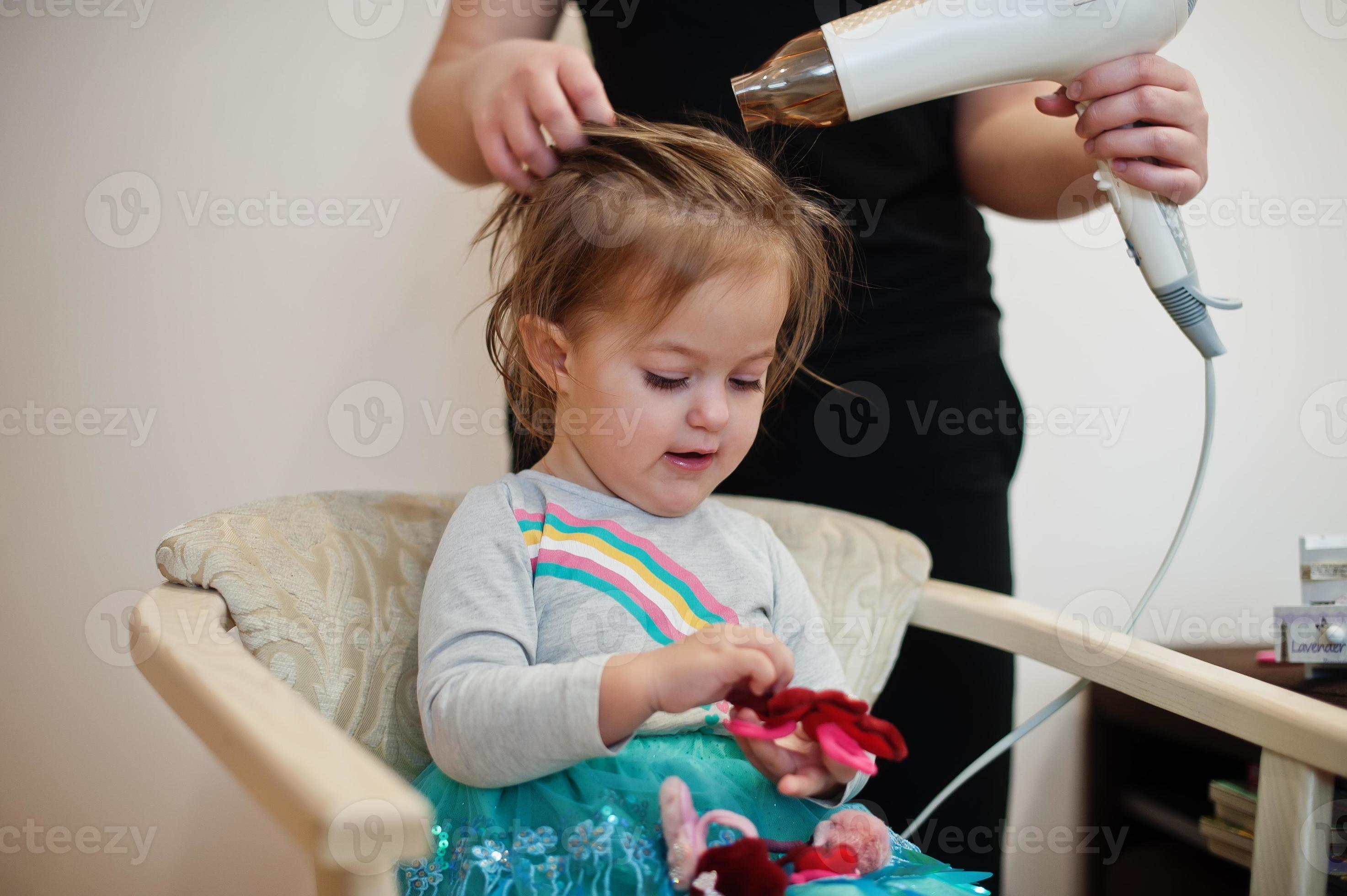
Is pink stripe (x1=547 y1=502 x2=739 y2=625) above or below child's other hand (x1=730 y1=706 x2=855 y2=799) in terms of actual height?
above

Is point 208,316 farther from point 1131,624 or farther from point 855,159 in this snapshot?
point 1131,624

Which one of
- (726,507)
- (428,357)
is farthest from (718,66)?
(428,357)

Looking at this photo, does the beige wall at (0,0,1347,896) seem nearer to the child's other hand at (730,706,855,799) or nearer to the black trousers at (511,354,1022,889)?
the black trousers at (511,354,1022,889)

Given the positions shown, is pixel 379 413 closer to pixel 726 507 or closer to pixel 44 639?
pixel 44 639

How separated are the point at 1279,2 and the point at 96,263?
1761 millimetres

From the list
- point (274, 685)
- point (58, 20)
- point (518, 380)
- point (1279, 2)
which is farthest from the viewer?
point (1279, 2)

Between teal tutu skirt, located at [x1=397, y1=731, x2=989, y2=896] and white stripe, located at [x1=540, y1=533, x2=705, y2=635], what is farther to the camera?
white stripe, located at [x1=540, y1=533, x2=705, y2=635]

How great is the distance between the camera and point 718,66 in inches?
37.4

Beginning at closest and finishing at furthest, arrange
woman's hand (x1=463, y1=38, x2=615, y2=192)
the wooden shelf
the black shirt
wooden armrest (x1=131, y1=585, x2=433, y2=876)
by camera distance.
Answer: wooden armrest (x1=131, y1=585, x2=433, y2=876), woman's hand (x1=463, y1=38, x2=615, y2=192), the black shirt, the wooden shelf

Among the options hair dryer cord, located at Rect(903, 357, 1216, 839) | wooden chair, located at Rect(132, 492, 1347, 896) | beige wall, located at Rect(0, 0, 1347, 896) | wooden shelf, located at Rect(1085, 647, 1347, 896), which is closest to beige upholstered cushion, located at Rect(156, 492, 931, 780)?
wooden chair, located at Rect(132, 492, 1347, 896)

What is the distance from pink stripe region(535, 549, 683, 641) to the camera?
0.73m

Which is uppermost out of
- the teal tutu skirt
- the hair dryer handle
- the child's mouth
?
the hair dryer handle

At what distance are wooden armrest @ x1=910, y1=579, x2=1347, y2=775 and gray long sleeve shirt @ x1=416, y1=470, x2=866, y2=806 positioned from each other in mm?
159

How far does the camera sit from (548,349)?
0.80 m
